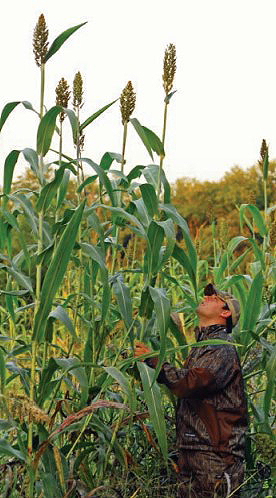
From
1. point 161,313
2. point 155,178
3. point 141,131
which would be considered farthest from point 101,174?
point 161,313

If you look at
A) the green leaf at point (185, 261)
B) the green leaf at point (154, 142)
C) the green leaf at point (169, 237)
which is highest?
the green leaf at point (154, 142)

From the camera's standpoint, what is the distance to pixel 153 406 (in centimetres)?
302

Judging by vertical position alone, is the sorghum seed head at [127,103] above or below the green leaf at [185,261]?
above

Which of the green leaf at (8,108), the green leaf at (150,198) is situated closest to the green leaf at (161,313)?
the green leaf at (150,198)

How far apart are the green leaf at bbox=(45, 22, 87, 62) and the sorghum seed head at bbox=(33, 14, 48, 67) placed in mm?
27

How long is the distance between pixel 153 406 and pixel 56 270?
0.65 meters

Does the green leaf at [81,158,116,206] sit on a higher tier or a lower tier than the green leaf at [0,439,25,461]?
higher

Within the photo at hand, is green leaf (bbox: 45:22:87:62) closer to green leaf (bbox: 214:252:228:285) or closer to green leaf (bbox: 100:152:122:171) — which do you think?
green leaf (bbox: 100:152:122:171)

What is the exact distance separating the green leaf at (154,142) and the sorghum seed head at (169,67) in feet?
0.69

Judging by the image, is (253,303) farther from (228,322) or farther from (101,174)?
(101,174)

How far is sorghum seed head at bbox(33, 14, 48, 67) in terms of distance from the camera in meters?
2.90

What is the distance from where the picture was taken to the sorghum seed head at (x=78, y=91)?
10.6 ft

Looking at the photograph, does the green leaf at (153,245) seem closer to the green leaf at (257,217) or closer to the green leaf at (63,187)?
the green leaf at (63,187)

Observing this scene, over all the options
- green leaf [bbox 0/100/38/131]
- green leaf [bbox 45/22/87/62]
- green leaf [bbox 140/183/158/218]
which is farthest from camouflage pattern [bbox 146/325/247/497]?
green leaf [bbox 45/22/87/62]
